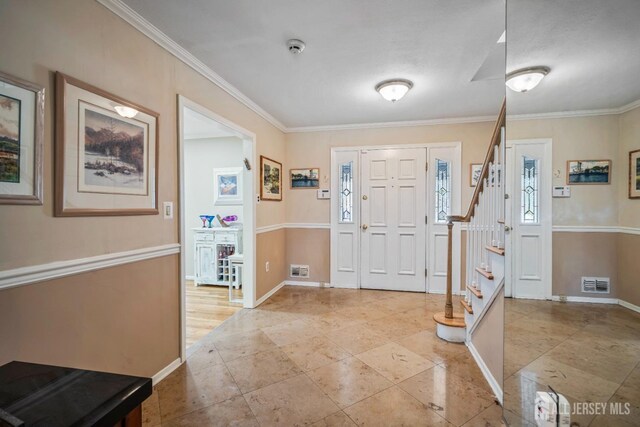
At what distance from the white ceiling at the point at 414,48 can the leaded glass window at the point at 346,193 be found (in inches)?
42.8

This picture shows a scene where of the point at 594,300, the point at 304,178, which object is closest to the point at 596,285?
the point at 594,300

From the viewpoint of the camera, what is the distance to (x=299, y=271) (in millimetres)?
4449

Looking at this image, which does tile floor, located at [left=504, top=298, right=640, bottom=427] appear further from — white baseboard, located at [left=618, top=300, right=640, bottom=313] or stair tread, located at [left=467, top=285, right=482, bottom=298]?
stair tread, located at [left=467, top=285, right=482, bottom=298]

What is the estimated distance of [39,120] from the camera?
131cm

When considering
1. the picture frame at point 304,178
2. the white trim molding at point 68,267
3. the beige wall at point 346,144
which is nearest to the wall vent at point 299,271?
the beige wall at point 346,144

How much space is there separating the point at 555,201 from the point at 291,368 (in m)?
2.04

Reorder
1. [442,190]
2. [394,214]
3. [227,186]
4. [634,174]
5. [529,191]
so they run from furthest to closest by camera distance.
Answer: [227,186]
[394,214]
[442,190]
[529,191]
[634,174]

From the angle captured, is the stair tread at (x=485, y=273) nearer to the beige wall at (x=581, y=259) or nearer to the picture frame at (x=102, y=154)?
the beige wall at (x=581, y=259)

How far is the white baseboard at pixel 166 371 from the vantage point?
6.54 feet

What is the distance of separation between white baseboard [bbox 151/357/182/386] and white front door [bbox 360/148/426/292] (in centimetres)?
271

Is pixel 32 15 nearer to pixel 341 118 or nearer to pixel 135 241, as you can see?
pixel 135 241

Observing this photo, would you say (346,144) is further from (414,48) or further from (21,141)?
(21,141)

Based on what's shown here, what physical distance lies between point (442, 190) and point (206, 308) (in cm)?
349

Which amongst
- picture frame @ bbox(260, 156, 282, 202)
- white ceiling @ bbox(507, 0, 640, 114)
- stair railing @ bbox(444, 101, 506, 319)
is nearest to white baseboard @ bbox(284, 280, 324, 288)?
picture frame @ bbox(260, 156, 282, 202)
